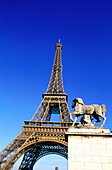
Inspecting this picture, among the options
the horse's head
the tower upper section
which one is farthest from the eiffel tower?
the horse's head

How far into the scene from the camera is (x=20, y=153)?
24.9 metres

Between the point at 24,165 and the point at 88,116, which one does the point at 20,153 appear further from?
the point at 88,116

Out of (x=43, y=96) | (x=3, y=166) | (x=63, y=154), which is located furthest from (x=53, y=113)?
(x=3, y=166)

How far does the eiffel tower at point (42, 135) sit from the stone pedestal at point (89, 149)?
11.2 m

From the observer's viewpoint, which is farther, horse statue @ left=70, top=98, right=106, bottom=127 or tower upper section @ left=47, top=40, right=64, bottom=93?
tower upper section @ left=47, top=40, right=64, bottom=93

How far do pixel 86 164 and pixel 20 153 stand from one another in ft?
71.8

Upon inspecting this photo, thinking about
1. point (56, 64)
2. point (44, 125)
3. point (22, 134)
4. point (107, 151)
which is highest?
point (56, 64)

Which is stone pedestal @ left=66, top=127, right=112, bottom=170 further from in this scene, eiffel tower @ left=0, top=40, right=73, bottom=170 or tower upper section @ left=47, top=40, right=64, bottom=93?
tower upper section @ left=47, top=40, right=64, bottom=93

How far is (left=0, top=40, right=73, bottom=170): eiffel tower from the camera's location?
24.3 metres

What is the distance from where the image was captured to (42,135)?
27.4 m

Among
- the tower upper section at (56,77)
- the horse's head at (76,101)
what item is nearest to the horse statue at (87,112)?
the horse's head at (76,101)

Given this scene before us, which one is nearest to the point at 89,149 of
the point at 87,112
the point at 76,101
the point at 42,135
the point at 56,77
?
the point at 87,112

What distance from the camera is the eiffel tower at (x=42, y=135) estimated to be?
24.3 meters

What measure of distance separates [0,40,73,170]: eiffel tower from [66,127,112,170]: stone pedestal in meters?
11.2
